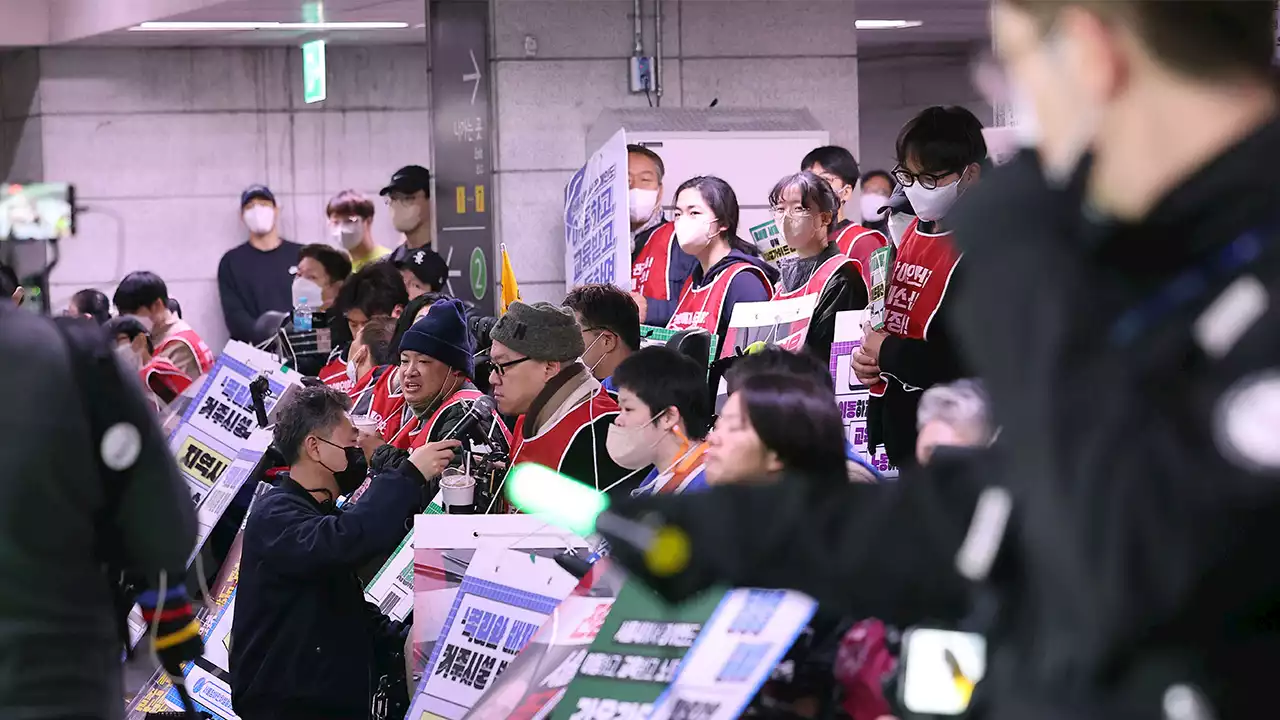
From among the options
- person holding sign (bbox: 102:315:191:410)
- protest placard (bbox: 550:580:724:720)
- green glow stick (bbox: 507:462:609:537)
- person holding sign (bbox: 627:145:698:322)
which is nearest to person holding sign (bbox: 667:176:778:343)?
person holding sign (bbox: 627:145:698:322)

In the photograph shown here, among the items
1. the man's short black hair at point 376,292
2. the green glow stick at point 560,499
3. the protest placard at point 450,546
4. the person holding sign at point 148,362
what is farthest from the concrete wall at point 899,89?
the green glow stick at point 560,499

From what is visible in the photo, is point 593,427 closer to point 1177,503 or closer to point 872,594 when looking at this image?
point 872,594

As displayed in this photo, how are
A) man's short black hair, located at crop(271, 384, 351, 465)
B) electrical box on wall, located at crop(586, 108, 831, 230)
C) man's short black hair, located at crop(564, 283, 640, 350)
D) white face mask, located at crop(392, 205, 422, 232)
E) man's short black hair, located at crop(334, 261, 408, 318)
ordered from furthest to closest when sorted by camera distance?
white face mask, located at crop(392, 205, 422, 232) < electrical box on wall, located at crop(586, 108, 831, 230) < man's short black hair, located at crop(334, 261, 408, 318) < man's short black hair, located at crop(564, 283, 640, 350) < man's short black hair, located at crop(271, 384, 351, 465)

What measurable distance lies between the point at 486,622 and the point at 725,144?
5259mm

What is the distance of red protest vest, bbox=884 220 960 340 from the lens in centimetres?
441

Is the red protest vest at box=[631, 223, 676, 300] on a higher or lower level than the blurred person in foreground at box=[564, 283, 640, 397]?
higher

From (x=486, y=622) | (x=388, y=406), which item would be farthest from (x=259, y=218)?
(x=486, y=622)

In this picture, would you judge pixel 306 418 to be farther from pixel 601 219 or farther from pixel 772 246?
pixel 601 219

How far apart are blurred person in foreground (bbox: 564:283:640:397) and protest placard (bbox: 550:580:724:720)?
8.38 ft

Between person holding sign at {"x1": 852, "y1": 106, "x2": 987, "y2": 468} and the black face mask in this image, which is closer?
person holding sign at {"x1": 852, "y1": 106, "x2": 987, "y2": 468}

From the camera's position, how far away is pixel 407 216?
33.1 ft

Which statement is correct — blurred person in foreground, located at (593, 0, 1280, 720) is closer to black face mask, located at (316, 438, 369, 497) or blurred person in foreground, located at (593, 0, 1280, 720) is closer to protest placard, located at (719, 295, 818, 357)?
protest placard, located at (719, 295, 818, 357)

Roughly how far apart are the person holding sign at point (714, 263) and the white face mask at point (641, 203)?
56.0 inches

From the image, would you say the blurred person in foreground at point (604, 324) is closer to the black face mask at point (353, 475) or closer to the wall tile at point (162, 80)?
the black face mask at point (353, 475)
